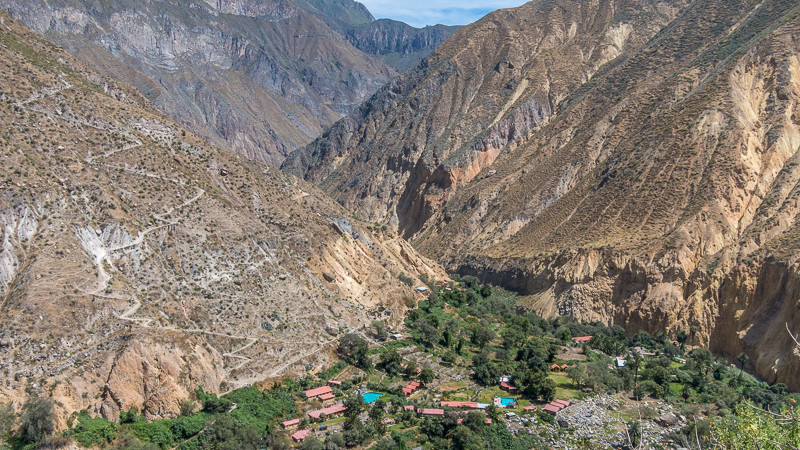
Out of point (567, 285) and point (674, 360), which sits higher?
point (567, 285)

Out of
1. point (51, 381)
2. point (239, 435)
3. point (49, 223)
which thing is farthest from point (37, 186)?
point (239, 435)

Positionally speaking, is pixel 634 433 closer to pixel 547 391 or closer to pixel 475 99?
pixel 547 391

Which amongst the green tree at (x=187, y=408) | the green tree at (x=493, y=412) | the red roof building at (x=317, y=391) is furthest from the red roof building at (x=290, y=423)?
the green tree at (x=493, y=412)

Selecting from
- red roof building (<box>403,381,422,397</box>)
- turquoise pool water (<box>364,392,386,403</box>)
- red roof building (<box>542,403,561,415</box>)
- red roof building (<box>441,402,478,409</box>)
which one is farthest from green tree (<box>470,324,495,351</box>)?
turquoise pool water (<box>364,392,386,403</box>)

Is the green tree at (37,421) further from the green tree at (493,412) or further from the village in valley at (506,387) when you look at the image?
the green tree at (493,412)

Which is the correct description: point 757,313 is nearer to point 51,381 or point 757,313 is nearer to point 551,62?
point 51,381

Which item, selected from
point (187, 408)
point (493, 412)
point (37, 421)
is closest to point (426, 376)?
point (493, 412)
